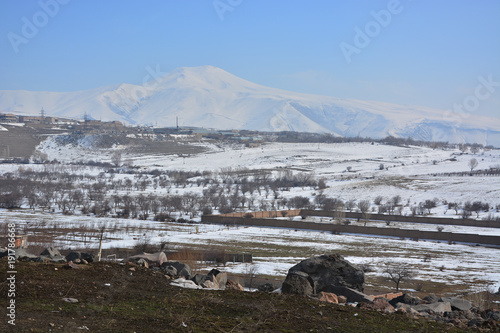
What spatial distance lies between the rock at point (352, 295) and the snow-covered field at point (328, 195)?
42.2ft

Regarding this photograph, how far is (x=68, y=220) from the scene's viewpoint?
132ft

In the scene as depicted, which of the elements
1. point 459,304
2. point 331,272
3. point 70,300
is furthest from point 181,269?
point 459,304

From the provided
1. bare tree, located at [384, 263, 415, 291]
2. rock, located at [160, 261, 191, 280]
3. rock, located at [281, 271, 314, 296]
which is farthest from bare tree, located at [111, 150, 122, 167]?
→ rock, located at [281, 271, 314, 296]

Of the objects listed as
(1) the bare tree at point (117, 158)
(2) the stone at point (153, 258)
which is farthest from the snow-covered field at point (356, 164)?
(2) the stone at point (153, 258)

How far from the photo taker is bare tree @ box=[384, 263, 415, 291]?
21.1 m

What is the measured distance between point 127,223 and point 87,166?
55100 mm

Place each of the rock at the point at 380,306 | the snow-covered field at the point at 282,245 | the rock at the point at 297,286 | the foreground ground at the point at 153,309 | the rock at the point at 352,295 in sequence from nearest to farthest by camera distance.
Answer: the foreground ground at the point at 153,309 → the rock at the point at 380,306 → the rock at the point at 297,286 → the rock at the point at 352,295 → the snow-covered field at the point at 282,245

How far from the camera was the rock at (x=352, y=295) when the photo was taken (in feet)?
30.7

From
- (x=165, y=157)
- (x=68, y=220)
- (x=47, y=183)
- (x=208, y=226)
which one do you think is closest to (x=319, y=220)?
(x=208, y=226)

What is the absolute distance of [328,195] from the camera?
205ft

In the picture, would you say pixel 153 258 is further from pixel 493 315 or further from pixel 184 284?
pixel 493 315

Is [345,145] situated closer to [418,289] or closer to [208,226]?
[208,226]

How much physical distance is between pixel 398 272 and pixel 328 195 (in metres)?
40.2

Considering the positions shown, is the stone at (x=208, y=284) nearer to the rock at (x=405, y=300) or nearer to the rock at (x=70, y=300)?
the rock at (x=70, y=300)
